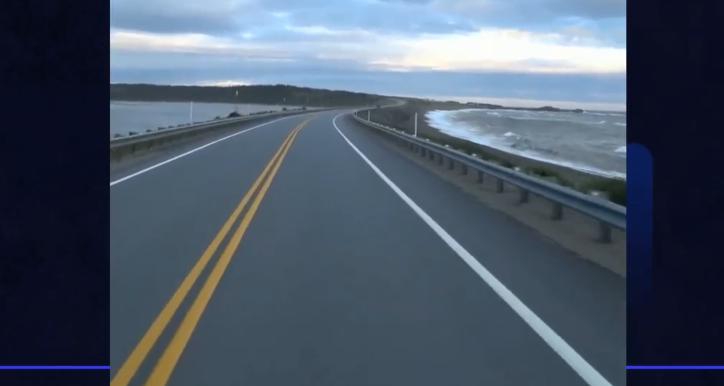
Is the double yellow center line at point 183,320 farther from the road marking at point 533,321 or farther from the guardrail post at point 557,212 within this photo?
the guardrail post at point 557,212

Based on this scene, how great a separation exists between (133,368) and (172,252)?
539 cm

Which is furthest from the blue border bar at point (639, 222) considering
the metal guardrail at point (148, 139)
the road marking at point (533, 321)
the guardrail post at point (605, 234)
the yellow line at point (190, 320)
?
the metal guardrail at point (148, 139)

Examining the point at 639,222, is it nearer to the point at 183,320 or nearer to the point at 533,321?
the point at 533,321

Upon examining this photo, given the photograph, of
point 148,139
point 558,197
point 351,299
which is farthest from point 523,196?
point 148,139

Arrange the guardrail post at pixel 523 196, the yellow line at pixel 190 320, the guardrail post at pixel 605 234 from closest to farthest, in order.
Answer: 1. the yellow line at pixel 190 320
2. the guardrail post at pixel 605 234
3. the guardrail post at pixel 523 196

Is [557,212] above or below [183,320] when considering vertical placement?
above

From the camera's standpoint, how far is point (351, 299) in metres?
9.85

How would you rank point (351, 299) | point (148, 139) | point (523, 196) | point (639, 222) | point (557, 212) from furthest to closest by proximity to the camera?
point (148, 139) → point (523, 196) → point (557, 212) → point (639, 222) → point (351, 299)

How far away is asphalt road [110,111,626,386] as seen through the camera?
7.46m

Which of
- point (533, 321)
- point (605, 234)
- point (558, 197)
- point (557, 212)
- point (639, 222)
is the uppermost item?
point (558, 197)

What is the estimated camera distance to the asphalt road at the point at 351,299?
746 centimetres
